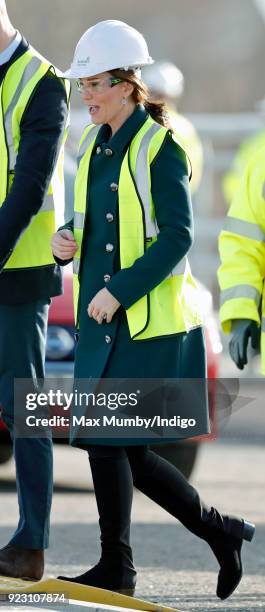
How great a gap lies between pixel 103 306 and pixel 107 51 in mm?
730

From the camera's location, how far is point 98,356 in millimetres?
5277

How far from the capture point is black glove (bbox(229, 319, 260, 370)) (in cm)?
530

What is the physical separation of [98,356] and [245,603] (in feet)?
3.72

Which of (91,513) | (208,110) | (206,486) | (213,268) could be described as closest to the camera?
(91,513)

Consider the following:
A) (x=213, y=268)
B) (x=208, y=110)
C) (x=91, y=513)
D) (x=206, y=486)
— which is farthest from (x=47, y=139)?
(x=208, y=110)

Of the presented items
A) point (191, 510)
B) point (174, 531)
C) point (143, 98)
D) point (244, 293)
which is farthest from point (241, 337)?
point (174, 531)

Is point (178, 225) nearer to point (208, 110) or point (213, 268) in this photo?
point (213, 268)

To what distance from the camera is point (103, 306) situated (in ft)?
17.1

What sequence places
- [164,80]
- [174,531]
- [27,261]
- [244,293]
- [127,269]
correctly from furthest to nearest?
[164,80] → [174,531] → [27,261] → [244,293] → [127,269]

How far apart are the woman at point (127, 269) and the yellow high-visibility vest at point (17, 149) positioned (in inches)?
7.5

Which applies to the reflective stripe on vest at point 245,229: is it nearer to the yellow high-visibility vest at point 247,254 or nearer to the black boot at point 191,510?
the yellow high-visibility vest at point 247,254

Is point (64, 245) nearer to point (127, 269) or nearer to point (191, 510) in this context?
point (127, 269)

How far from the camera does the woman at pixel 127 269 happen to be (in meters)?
5.24

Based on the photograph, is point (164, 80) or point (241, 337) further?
point (164, 80)
